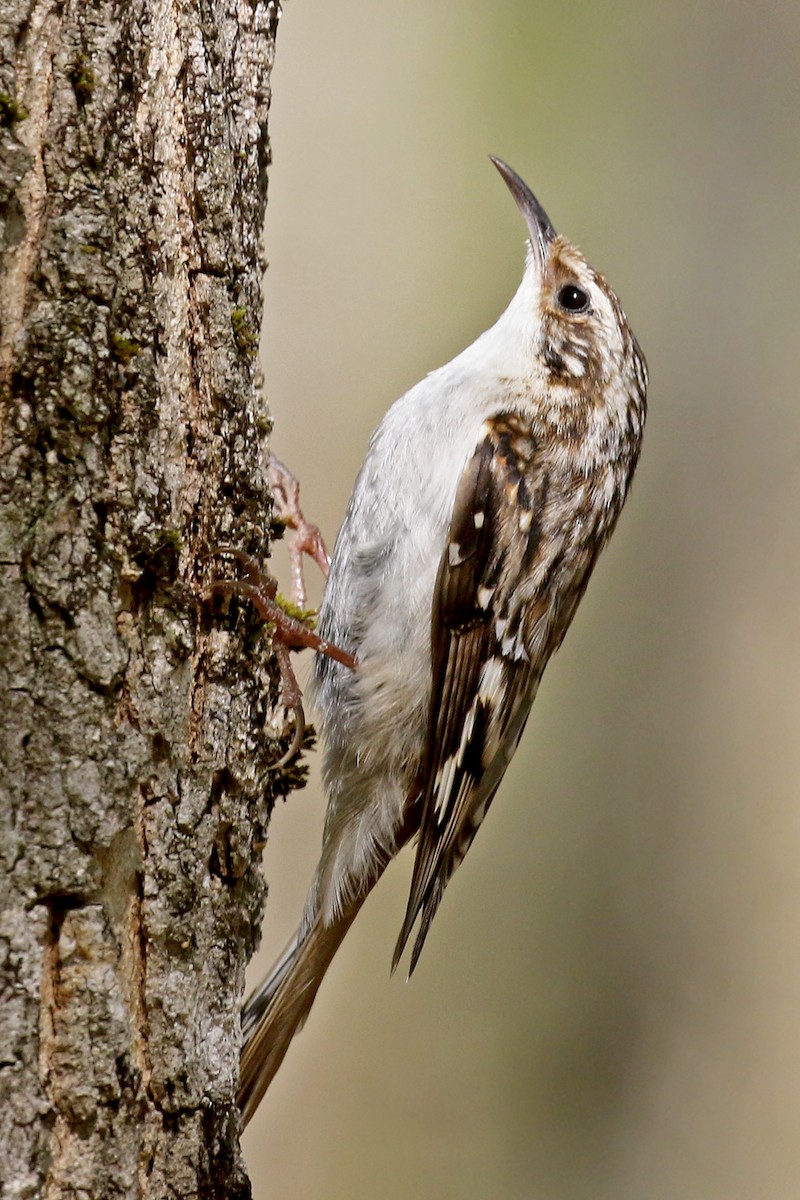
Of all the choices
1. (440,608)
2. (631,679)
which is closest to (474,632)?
(440,608)

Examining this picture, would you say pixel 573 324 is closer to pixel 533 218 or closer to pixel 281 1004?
pixel 533 218

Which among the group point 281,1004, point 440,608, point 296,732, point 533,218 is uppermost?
point 533,218

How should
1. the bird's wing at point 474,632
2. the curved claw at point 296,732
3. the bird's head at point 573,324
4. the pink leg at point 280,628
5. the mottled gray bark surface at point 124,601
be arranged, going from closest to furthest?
the mottled gray bark surface at point 124,601
the pink leg at point 280,628
the curved claw at point 296,732
the bird's wing at point 474,632
the bird's head at point 573,324

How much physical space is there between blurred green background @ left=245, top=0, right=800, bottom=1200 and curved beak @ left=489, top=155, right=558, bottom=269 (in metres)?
1.08

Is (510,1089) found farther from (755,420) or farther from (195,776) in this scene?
(195,776)

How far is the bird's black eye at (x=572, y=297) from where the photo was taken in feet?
8.41

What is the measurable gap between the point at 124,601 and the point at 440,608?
898 mm

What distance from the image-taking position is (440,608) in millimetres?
2279

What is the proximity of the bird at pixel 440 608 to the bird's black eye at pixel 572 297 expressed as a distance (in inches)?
4.3

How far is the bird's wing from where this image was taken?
228cm

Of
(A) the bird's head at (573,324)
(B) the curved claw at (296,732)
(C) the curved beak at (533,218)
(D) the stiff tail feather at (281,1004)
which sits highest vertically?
(C) the curved beak at (533,218)

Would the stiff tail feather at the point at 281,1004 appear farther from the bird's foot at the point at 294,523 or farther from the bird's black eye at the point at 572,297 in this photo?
the bird's black eye at the point at 572,297

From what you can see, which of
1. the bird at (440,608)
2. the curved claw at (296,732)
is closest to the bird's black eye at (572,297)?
the bird at (440,608)

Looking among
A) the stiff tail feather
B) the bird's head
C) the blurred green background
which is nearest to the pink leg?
the stiff tail feather
